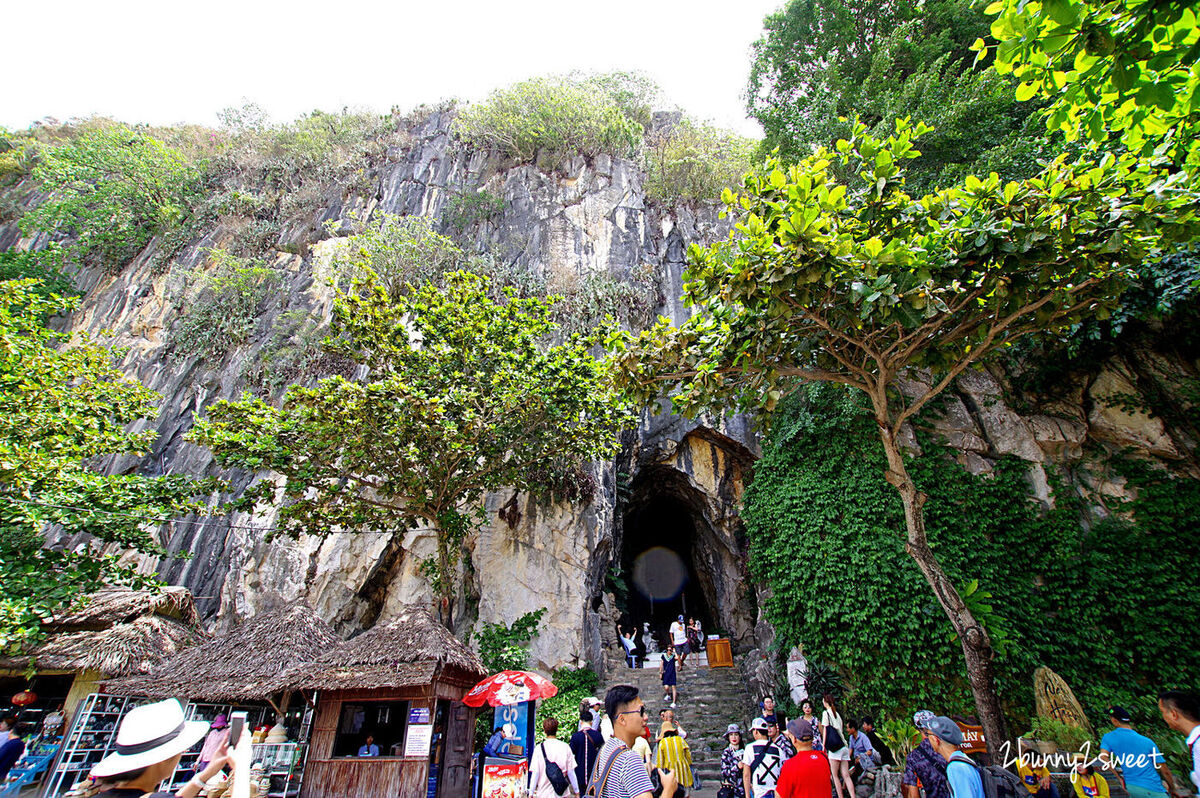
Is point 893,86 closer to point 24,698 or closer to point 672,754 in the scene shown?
point 672,754

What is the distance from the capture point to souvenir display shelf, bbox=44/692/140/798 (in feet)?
24.5

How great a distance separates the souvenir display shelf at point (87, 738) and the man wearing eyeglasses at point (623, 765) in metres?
8.32

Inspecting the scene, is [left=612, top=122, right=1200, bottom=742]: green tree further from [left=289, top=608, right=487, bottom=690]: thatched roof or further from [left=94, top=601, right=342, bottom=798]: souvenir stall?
[left=94, top=601, right=342, bottom=798]: souvenir stall

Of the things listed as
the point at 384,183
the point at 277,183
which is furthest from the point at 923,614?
A: the point at 277,183

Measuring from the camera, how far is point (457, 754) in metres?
7.62

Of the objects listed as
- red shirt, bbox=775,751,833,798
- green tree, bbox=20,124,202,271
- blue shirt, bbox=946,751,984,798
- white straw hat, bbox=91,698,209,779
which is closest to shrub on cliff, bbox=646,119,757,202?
red shirt, bbox=775,751,833,798

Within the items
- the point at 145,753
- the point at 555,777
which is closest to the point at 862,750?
the point at 555,777

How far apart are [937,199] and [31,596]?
11.5 meters

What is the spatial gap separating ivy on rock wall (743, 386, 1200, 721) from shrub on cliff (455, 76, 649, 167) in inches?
566

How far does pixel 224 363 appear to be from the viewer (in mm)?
17422

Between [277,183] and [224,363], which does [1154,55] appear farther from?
[277,183]

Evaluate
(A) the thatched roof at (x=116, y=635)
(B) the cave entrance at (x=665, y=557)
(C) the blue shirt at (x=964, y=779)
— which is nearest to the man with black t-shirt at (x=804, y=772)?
(C) the blue shirt at (x=964, y=779)

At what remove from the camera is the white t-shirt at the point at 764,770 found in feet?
15.4

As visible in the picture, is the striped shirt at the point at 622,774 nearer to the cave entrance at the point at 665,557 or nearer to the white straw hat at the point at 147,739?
the white straw hat at the point at 147,739
